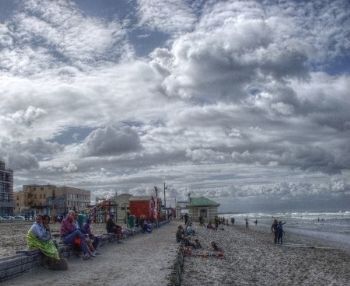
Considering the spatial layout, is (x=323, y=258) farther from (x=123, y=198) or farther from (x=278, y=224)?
(x=123, y=198)

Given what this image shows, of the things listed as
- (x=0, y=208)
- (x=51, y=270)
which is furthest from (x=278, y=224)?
(x=0, y=208)

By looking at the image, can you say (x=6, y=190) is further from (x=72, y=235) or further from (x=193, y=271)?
(x=193, y=271)

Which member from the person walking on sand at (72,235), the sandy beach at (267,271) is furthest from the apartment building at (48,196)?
the person walking on sand at (72,235)

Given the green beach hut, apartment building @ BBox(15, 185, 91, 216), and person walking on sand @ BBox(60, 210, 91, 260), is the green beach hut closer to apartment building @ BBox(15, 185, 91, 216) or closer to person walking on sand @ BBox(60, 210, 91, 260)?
apartment building @ BBox(15, 185, 91, 216)

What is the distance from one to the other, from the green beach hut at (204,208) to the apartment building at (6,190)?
1986 inches

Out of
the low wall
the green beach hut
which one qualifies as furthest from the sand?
the green beach hut

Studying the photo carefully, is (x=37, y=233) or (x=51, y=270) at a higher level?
(x=37, y=233)

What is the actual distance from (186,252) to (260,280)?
5.82 meters

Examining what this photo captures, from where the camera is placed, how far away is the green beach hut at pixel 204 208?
257 feet

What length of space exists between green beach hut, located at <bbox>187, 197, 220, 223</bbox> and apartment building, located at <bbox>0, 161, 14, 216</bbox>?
50452 mm

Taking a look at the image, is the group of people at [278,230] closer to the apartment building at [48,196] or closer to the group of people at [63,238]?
the group of people at [63,238]

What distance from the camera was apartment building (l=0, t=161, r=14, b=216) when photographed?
10927 centimetres

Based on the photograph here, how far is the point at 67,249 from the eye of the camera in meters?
15.0

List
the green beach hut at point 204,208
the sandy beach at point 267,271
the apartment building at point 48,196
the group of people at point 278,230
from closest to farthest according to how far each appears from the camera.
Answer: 1. the sandy beach at point 267,271
2. the group of people at point 278,230
3. the green beach hut at point 204,208
4. the apartment building at point 48,196
